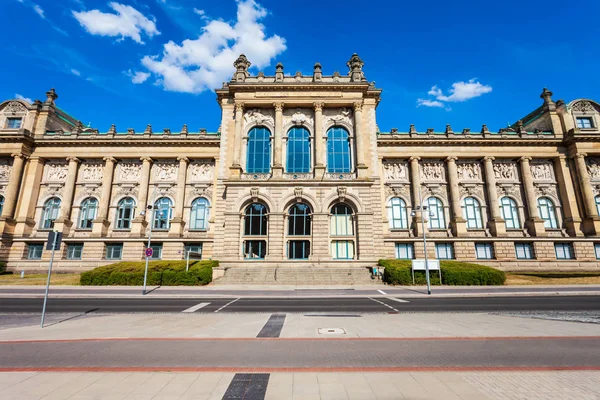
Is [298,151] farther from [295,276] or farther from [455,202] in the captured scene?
[455,202]

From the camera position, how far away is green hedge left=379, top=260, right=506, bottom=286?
26.0 metres

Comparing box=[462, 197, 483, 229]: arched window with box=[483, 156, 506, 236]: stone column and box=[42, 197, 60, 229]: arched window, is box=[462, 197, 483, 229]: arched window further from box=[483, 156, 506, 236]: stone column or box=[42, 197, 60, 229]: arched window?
box=[42, 197, 60, 229]: arched window

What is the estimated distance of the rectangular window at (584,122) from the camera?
140 feet

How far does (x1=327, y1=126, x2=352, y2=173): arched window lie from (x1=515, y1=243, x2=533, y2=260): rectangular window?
2535 centimetres

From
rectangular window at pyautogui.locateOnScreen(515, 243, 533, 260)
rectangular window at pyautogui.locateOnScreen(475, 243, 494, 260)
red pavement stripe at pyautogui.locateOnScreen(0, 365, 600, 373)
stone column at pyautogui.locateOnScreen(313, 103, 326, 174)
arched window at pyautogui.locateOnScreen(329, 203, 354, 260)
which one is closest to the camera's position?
red pavement stripe at pyautogui.locateOnScreen(0, 365, 600, 373)

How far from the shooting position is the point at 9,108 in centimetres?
4319

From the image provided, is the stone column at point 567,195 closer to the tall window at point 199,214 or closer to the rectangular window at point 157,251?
the tall window at point 199,214

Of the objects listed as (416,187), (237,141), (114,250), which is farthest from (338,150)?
(114,250)

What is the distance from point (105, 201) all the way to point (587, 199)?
221ft

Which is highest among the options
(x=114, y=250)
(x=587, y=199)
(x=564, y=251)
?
(x=587, y=199)

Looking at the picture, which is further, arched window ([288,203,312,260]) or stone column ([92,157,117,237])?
stone column ([92,157,117,237])

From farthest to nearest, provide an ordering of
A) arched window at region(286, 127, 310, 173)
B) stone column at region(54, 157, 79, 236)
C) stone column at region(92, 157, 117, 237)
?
stone column at region(92, 157, 117, 237) < stone column at region(54, 157, 79, 236) < arched window at region(286, 127, 310, 173)

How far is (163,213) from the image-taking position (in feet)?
Result: 139

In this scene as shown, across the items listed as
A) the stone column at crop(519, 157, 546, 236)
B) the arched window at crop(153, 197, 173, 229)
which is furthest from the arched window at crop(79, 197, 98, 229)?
the stone column at crop(519, 157, 546, 236)
